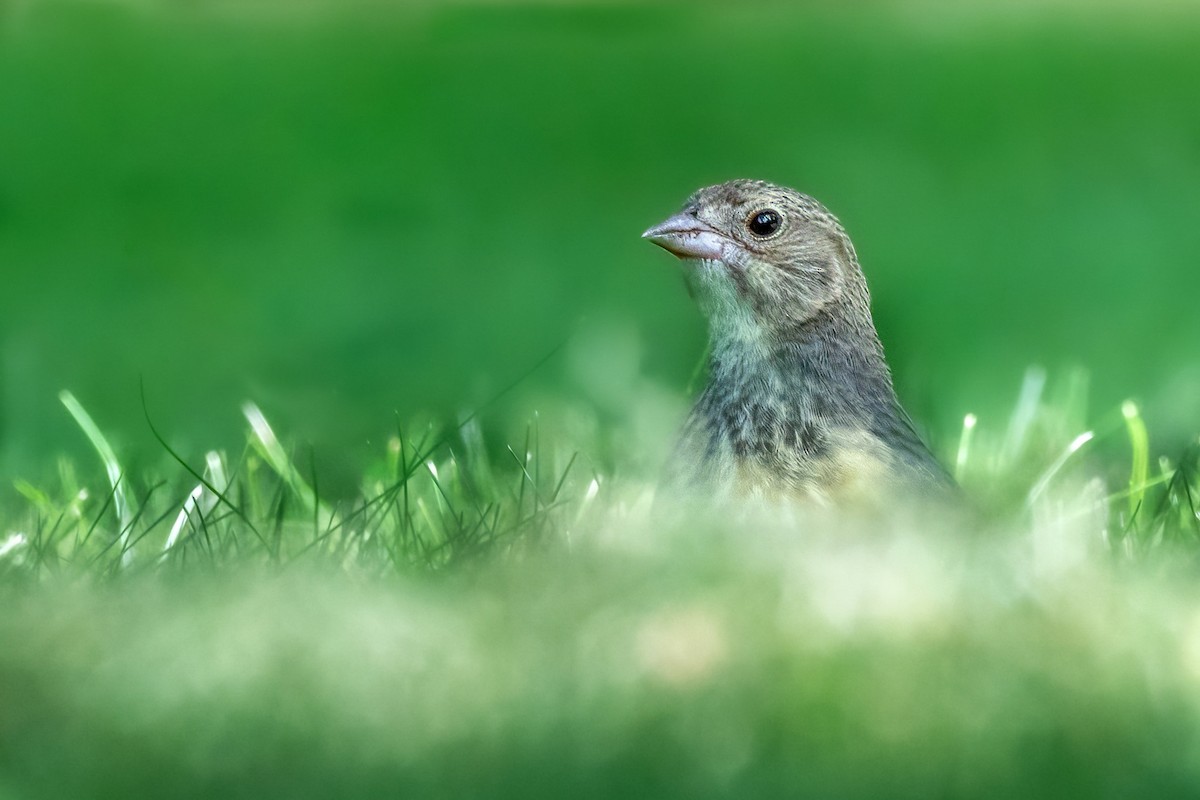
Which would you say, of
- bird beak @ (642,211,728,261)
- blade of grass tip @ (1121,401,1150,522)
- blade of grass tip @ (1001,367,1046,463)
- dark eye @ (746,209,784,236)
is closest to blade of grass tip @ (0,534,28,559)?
bird beak @ (642,211,728,261)

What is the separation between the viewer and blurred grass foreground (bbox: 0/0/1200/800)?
69.0 inches

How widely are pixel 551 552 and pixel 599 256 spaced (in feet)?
12.5

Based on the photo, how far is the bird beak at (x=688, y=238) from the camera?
3518 mm

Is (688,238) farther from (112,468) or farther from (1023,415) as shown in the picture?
(112,468)

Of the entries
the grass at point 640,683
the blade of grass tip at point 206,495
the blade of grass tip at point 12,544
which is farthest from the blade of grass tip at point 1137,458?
the blade of grass tip at point 12,544

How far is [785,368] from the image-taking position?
329 centimetres

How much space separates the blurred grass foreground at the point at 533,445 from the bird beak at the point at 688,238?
1.52 feet

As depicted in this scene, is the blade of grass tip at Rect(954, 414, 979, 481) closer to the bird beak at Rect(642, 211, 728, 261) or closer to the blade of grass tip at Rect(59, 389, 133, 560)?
the bird beak at Rect(642, 211, 728, 261)

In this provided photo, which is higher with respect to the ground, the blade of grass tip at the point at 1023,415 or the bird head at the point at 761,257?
the bird head at the point at 761,257

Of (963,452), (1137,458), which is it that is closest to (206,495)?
(963,452)

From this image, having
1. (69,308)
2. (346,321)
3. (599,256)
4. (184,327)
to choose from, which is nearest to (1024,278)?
(599,256)

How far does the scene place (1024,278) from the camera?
5.68m

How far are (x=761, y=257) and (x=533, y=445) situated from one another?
0.63m

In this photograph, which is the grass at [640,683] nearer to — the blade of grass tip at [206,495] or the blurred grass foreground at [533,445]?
the blurred grass foreground at [533,445]
